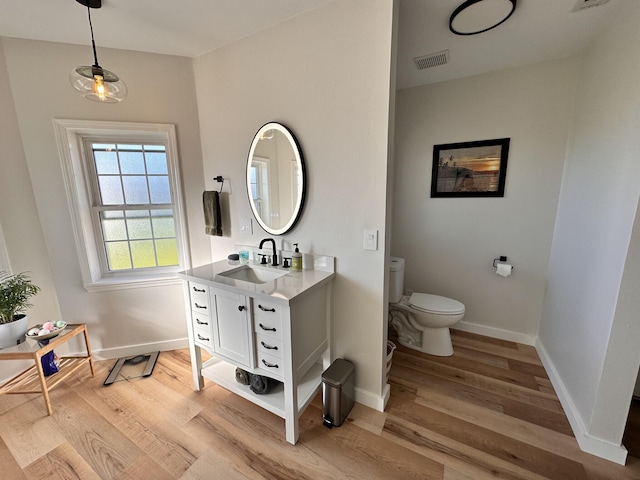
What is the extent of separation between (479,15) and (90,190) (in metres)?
3.01

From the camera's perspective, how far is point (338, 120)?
1.52 m

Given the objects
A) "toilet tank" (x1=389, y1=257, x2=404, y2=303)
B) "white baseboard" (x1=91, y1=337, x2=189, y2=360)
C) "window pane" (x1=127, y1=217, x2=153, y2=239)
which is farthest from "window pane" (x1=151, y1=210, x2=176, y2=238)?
"toilet tank" (x1=389, y1=257, x2=404, y2=303)

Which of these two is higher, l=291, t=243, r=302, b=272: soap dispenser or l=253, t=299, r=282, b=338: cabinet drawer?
l=291, t=243, r=302, b=272: soap dispenser

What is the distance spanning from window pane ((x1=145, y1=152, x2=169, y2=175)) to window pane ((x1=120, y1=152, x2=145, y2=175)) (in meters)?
0.05

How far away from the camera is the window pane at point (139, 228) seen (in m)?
2.23

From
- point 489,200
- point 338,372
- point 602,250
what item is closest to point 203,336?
point 338,372

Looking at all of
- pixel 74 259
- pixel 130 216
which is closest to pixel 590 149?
pixel 130 216

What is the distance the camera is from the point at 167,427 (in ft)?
5.17

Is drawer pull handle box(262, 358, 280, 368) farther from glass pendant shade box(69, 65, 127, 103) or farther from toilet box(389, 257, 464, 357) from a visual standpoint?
glass pendant shade box(69, 65, 127, 103)

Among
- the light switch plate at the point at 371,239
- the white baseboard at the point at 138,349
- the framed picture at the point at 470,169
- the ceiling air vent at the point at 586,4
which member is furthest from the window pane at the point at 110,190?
the ceiling air vent at the point at 586,4

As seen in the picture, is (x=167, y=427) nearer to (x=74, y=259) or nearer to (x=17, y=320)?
(x=17, y=320)

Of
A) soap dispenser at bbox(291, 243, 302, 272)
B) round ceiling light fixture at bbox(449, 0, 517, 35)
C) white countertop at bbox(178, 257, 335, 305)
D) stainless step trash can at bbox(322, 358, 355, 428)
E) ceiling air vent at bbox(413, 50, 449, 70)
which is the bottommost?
stainless step trash can at bbox(322, 358, 355, 428)

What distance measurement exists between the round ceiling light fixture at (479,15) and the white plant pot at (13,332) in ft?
11.2

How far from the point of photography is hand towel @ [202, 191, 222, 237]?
82.7 inches
